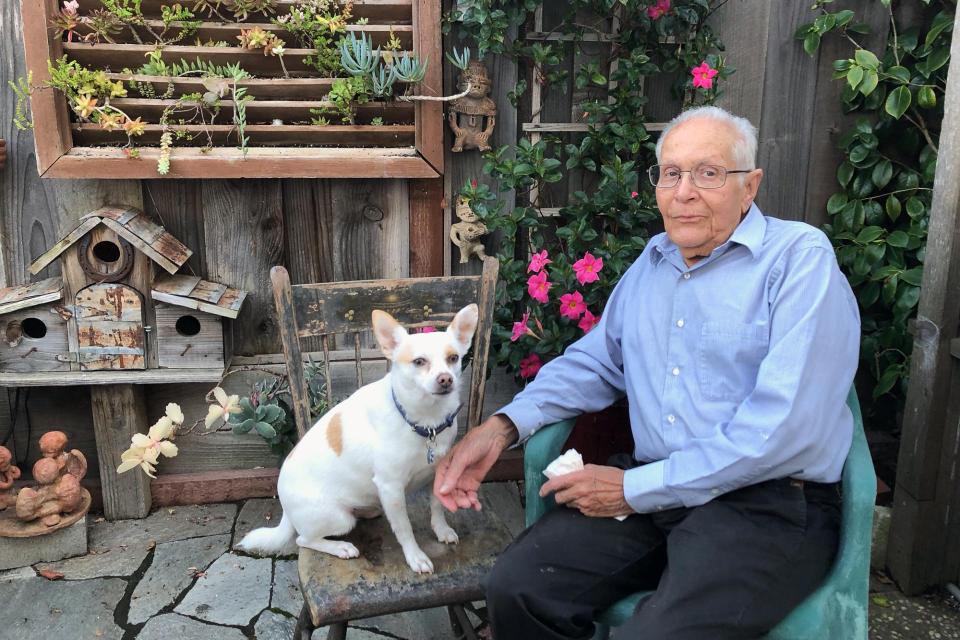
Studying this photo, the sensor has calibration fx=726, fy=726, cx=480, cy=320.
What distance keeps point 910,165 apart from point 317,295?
101 inches

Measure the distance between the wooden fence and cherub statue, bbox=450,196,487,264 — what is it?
0.10 m

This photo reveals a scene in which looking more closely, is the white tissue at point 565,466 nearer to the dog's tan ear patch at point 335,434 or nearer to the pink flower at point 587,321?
the dog's tan ear patch at point 335,434

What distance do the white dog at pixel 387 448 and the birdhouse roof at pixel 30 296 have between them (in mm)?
1398

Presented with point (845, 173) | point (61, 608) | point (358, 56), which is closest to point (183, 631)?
point (61, 608)

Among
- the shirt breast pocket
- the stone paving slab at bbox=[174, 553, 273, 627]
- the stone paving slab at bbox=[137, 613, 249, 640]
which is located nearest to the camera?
the shirt breast pocket

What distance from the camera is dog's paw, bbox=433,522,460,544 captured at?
2033 millimetres

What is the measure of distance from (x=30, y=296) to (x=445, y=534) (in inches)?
76.8

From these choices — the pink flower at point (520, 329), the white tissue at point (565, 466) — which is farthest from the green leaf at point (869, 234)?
the white tissue at point (565, 466)

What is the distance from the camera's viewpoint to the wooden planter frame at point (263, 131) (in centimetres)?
269

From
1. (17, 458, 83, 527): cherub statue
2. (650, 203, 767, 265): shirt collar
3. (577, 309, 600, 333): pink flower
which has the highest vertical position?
(650, 203, 767, 265): shirt collar

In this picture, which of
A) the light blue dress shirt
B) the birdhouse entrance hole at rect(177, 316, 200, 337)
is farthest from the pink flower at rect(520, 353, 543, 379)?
the birdhouse entrance hole at rect(177, 316, 200, 337)

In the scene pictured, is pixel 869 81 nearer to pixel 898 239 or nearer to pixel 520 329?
pixel 898 239

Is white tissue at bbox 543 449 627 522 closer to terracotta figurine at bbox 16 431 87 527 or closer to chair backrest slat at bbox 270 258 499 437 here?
chair backrest slat at bbox 270 258 499 437

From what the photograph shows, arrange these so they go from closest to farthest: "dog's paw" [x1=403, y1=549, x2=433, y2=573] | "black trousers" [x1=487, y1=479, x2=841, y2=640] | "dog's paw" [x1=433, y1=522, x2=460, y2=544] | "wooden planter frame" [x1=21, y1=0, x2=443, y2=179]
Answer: "black trousers" [x1=487, y1=479, x2=841, y2=640]
"dog's paw" [x1=403, y1=549, x2=433, y2=573]
"dog's paw" [x1=433, y1=522, x2=460, y2=544]
"wooden planter frame" [x1=21, y1=0, x2=443, y2=179]
